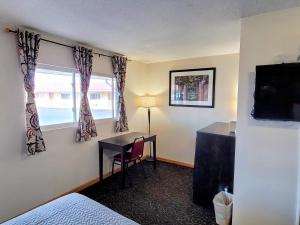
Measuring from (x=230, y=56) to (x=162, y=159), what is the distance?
2.60 m

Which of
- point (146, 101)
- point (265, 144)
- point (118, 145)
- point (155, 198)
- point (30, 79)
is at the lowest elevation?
point (155, 198)

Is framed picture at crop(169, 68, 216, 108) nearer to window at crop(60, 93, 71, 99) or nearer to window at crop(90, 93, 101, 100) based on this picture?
window at crop(90, 93, 101, 100)

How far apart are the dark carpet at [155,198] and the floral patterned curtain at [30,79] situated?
3.85 feet

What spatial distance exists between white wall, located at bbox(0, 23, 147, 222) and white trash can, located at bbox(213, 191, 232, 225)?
207cm

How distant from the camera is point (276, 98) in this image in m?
1.76

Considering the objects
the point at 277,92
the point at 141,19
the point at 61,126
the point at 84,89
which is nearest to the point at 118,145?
the point at 61,126

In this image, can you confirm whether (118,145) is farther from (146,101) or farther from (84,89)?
(146,101)

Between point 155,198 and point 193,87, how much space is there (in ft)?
7.34

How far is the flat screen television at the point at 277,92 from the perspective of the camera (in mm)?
1670

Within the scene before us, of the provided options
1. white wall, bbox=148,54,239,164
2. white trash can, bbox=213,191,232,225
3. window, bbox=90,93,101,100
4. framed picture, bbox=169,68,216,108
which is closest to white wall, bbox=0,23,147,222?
window, bbox=90,93,101,100

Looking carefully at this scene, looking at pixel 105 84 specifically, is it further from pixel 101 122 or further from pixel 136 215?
pixel 136 215

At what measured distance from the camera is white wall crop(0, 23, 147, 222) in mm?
2154

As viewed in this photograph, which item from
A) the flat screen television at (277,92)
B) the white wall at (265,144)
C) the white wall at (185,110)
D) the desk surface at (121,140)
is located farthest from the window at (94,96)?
the flat screen television at (277,92)

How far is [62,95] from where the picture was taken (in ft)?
9.22
